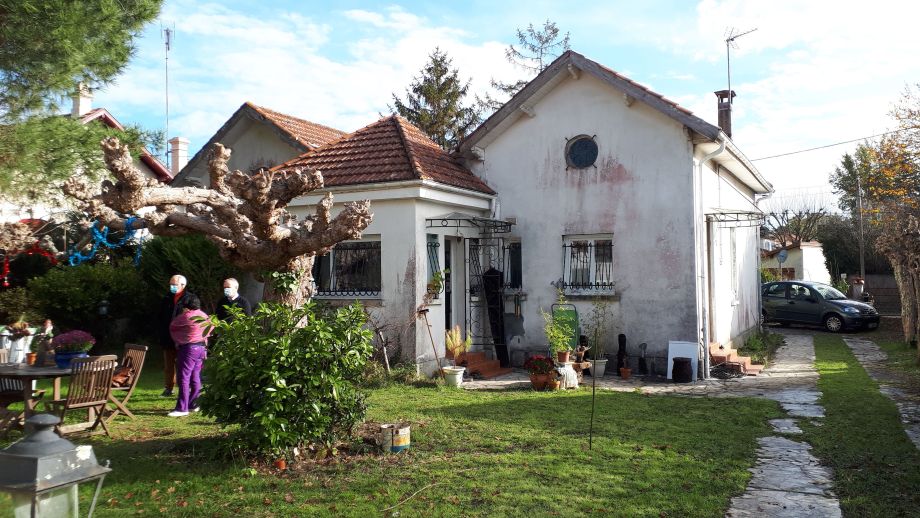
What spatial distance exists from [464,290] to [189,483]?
7.97m

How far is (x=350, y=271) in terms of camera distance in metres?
12.5

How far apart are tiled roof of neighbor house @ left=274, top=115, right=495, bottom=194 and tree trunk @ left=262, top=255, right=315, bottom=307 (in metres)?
4.41

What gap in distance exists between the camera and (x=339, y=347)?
652 cm

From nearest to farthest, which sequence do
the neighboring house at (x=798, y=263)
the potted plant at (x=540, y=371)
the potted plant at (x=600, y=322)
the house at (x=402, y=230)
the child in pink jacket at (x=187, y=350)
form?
the child in pink jacket at (x=187, y=350)
the potted plant at (x=540, y=371)
the house at (x=402, y=230)
the potted plant at (x=600, y=322)
the neighboring house at (x=798, y=263)

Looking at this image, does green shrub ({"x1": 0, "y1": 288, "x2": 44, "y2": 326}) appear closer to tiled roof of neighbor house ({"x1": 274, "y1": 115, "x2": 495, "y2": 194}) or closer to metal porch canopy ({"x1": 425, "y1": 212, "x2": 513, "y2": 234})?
tiled roof of neighbor house ({"x1": 274, "y1": 115, "x2": 495, "y2": 194})

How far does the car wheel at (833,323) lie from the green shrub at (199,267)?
17.2m

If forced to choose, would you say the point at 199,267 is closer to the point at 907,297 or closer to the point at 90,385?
the point at 90,385

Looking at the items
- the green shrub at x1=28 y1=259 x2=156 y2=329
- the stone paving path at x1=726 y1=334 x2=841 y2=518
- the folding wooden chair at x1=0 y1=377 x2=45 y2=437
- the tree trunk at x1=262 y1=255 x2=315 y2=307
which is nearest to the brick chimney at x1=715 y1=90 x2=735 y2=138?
the stone paving path at x1=726 y1=334 x2=841 y2=518

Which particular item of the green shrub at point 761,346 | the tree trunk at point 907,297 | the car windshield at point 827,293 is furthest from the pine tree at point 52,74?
the car windshield at point 827,293

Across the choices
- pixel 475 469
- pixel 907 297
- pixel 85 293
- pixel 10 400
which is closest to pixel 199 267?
pixel 85 293

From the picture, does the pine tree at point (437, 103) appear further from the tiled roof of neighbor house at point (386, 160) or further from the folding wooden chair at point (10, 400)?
the folding wooden chair at point (10, 400)

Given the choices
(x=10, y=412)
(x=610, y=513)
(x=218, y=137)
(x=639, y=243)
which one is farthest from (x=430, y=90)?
(x=610, y=513)

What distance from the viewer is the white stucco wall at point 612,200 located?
12.1 m

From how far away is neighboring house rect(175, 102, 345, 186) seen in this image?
50.8 feet
